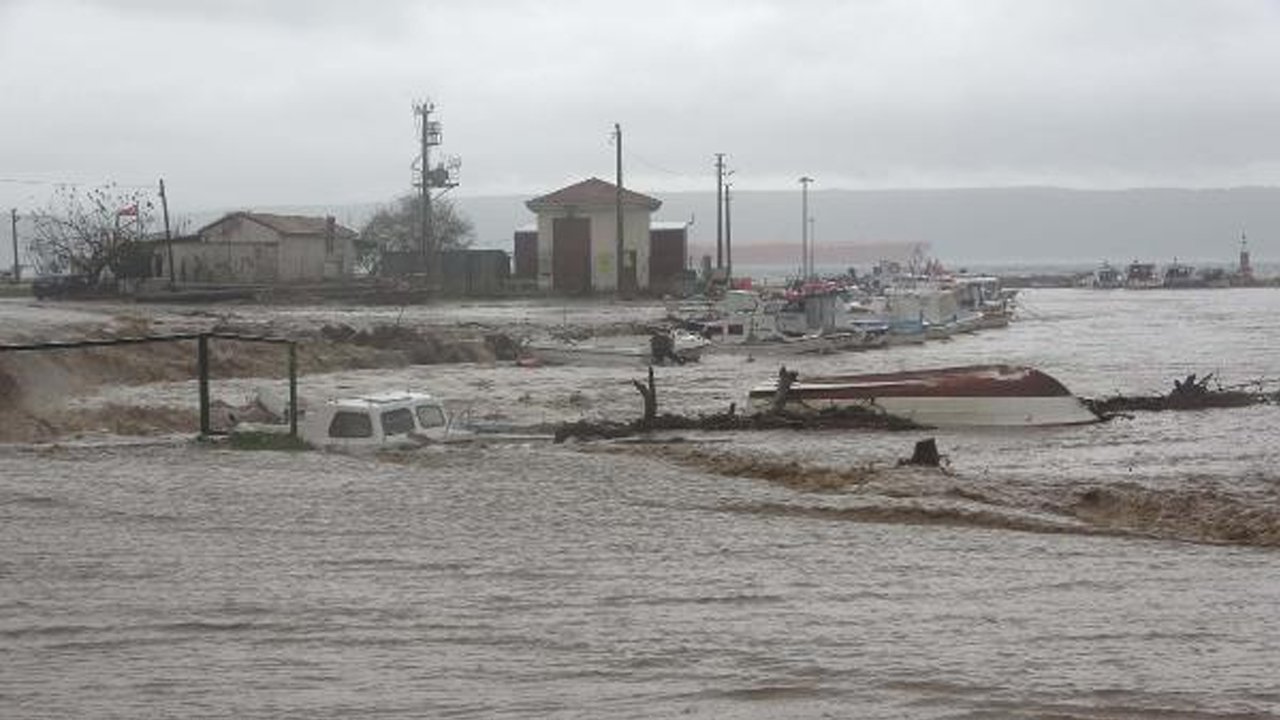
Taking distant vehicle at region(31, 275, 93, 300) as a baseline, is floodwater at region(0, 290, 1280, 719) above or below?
below

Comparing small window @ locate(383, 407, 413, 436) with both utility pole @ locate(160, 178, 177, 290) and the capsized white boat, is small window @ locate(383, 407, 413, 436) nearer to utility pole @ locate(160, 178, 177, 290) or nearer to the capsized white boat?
the capsized white boat

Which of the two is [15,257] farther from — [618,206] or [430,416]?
[430,416]

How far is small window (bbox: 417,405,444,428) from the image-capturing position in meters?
21.5

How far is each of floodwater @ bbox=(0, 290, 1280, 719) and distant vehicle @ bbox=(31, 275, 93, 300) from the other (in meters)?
53.1

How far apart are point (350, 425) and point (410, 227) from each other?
87.4m

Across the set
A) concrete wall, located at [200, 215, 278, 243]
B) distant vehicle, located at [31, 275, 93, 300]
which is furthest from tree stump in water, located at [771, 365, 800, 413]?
concrete wall, located at [200, 215, 278, 243]

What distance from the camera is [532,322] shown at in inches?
2414

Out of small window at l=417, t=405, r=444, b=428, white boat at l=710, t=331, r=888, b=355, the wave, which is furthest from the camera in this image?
white boat at l=710, t=331, r=888, b=355

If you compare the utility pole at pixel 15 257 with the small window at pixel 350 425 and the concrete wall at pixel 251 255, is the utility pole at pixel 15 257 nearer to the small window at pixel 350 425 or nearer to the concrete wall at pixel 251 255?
the concrete wall at pixel 251 255

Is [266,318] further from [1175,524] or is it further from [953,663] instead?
[953,663]

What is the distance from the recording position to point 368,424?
20484 mm

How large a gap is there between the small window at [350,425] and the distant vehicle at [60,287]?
53.5m

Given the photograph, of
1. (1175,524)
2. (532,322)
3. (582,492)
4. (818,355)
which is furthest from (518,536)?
(532,322)

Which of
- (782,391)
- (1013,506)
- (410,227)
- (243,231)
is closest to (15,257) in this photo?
(410,227)
